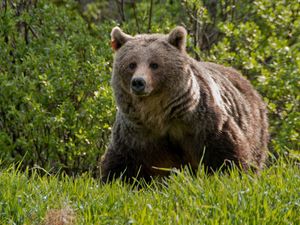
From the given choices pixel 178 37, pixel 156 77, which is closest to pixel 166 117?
pixel 156 77

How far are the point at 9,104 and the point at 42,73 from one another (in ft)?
1.52

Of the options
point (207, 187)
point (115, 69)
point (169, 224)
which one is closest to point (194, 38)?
point (115, 69)

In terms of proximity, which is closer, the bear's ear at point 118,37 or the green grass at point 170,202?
the green grass at point 170,202

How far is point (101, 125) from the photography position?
8805 mm

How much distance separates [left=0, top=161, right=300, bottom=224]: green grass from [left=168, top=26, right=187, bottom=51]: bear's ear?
5.56 feet

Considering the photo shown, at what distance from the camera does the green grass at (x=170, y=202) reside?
4758 millimetres

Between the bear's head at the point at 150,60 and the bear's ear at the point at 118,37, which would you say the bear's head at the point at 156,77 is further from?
the bear's ear at the point at 118,37

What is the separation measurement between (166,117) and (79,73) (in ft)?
6.82

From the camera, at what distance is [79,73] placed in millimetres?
8812

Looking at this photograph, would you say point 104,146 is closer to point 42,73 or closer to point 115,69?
point 42,73

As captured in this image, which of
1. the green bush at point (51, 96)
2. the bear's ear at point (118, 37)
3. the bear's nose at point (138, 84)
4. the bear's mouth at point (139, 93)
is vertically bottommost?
the green bush at point (51, 96)

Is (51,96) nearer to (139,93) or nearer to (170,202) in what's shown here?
(139,93)

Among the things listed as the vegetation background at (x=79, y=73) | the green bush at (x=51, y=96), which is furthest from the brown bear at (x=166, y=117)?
the green bush at (x=51, y=96)

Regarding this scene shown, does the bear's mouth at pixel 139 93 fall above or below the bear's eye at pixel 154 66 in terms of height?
below
